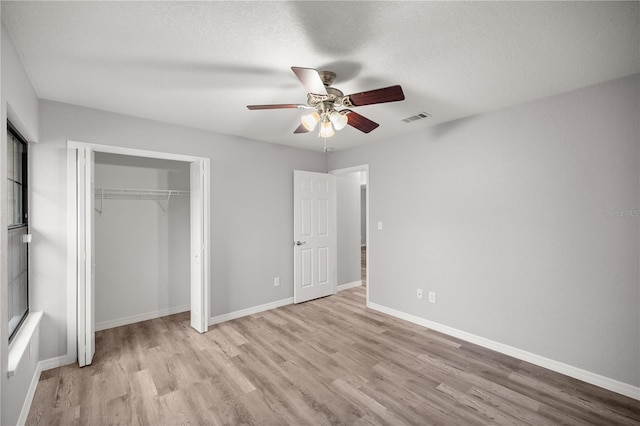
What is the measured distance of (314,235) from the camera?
187 inches

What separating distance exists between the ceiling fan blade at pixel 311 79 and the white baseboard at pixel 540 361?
2958mm

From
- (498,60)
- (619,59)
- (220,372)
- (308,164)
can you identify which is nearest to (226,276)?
(220,372)

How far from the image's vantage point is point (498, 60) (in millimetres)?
2062

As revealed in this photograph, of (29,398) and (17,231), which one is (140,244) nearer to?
(17,231)

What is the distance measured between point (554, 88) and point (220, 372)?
3.79 meters

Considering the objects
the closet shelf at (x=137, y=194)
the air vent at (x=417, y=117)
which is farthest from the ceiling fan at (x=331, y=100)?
the closet shelf at (x=137, y=194)

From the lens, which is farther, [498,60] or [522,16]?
[498,60]

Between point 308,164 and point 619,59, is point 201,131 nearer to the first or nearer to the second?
point 308,164

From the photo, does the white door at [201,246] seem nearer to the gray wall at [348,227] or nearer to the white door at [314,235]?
the white door at [314,235]

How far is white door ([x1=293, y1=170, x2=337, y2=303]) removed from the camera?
14.9 feet

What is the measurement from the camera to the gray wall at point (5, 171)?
1606mm

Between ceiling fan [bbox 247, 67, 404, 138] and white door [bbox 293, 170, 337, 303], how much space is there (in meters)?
2.24

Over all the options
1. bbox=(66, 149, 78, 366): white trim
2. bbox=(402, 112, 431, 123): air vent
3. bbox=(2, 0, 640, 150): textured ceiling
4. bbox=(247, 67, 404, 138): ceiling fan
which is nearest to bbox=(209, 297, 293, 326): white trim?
bbox=(66, 149, 78, 366): white trim

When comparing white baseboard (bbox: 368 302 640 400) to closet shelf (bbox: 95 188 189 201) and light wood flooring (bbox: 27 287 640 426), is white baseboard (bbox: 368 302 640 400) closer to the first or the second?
light wood flooring (bbox: 27 287 640 426)
